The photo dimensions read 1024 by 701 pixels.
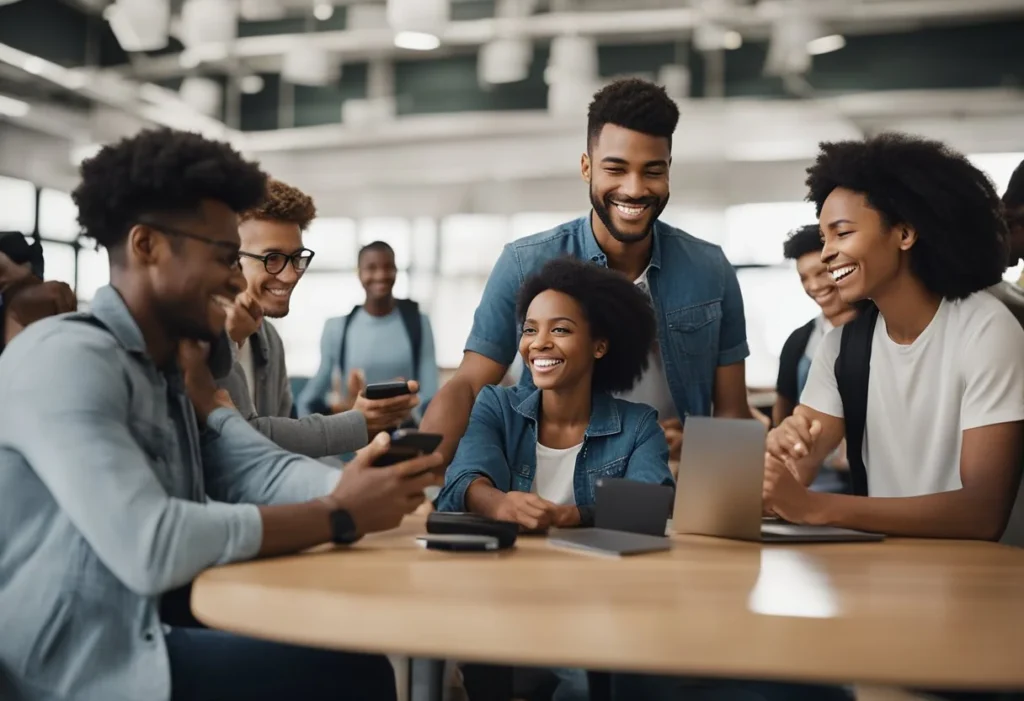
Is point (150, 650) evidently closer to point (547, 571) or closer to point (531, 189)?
point (547, 571)

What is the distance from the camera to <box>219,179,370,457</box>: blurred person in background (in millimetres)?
2484

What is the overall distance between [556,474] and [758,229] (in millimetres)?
6333

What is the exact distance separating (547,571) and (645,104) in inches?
60.4

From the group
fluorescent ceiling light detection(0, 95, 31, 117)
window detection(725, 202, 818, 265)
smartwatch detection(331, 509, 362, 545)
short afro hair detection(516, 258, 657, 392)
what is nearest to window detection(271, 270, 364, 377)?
fluorescent ceiling light detection(0, 95, 31, 117)

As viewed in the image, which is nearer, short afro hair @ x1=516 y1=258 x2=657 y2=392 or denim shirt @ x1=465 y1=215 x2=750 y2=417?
short afro hair @ x1=516 y1=258 x2=657 y2=392

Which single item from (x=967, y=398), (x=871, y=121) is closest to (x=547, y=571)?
(x=967, y=398)

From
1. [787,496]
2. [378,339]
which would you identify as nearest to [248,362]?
[787,496]

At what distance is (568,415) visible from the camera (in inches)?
92.1

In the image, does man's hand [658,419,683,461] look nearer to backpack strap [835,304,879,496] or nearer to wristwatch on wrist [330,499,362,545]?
backpack strap [835,304,879,496]

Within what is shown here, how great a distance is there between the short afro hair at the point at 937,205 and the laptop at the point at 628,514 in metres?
0.82

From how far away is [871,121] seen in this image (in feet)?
Result: 26.8

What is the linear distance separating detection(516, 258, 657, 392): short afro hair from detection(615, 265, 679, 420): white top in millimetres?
233

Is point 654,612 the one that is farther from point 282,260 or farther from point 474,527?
point 282,260

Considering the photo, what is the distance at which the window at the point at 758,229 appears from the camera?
8.09 meters
